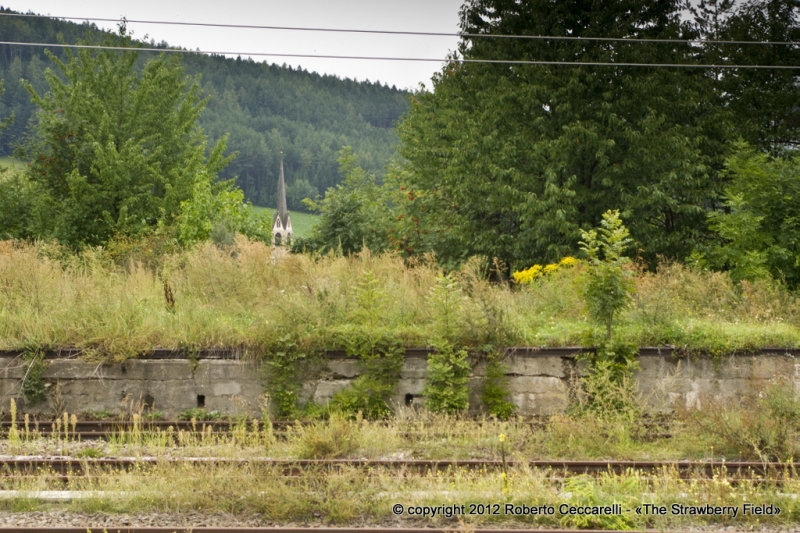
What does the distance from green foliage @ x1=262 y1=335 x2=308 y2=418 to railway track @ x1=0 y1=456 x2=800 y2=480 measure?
3115 millimetres

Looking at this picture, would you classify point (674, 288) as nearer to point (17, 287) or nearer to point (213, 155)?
point (17, 287)

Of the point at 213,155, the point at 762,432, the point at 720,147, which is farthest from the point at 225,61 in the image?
the point at 762,432

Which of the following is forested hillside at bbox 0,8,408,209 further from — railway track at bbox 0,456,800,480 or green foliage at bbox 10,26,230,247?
railway track at bbox 0,456,800,480

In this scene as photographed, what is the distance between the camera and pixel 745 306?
1383 cm

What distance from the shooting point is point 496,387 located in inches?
462

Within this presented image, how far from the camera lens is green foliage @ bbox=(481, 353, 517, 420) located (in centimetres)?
1166

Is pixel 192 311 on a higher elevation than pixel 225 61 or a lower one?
lower

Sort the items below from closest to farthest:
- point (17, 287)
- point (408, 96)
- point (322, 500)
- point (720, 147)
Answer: point (322, 500) < point (17, 287) < point (720, 147) < point (408, 96)

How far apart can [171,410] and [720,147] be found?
16445mm

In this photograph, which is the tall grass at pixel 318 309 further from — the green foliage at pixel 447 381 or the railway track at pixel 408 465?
the railway track at pixel 408 465

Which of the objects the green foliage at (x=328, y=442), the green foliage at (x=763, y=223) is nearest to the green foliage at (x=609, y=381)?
the green foliage at (x=328, y=442)

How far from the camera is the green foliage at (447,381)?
1140cm

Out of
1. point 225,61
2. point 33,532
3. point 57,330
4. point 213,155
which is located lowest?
point 33,532

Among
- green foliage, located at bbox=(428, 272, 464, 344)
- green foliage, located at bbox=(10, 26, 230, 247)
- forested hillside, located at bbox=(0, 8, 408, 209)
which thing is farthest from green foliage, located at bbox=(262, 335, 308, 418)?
forested hillside, located at bbox=(0, 8, 408, 209)
